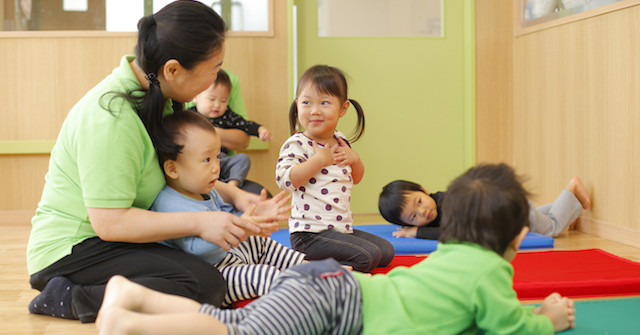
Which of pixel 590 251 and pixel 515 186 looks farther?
pixel 590 251

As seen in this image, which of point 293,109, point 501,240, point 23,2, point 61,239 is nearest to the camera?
point 501,240

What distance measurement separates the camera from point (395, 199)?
256cm

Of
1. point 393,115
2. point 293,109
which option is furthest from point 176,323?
point 393,115

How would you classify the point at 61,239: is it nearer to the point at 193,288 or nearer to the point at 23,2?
the point at 193,288

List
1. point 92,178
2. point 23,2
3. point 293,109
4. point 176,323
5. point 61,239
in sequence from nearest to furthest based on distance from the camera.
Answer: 1. point 176,323
2. point 92,178
3. point 61,239
4. point 293,109
5. point 23,2

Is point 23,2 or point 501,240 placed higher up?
point 23,2

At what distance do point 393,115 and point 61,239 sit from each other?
2403 mm

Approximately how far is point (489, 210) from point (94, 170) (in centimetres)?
87

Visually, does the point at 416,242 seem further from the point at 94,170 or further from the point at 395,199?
the point at 94,170

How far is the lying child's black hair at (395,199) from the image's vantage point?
2.56 meters

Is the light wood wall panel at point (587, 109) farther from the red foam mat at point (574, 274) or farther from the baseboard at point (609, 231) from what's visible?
the red foam mat at point (574, 274)

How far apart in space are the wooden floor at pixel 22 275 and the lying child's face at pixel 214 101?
38.3 inches

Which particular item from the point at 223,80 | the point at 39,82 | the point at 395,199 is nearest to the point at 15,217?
the point at 39,82

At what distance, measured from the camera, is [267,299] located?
116 cm
